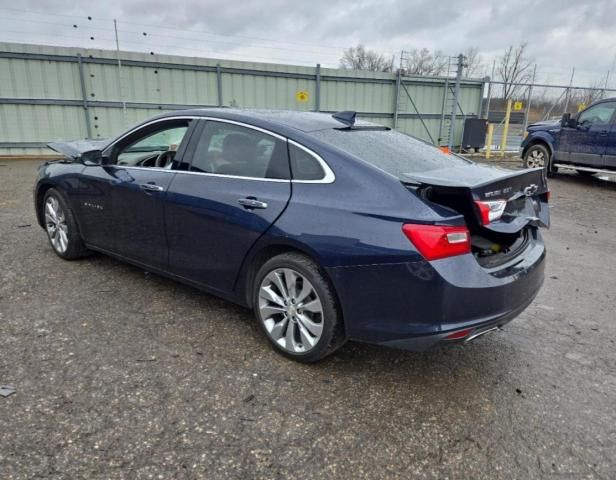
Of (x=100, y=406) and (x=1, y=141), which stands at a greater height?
(x=1, y=141)

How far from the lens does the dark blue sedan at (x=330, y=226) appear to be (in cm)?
247

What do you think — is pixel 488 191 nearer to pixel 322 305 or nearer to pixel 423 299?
pixel 423 299

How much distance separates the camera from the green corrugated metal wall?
1286cm

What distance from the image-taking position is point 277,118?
3289 millimetres

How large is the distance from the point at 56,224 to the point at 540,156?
10.9 meters

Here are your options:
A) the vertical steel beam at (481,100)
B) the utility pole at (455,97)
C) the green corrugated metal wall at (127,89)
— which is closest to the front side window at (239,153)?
the green corrugated metal wall at (127,89)

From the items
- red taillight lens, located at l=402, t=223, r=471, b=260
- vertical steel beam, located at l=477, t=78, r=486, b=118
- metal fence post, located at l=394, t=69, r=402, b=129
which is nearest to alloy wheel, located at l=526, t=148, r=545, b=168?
metal fence post, located at l=394, t=69, r=402, b=129

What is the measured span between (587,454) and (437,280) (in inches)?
41.9

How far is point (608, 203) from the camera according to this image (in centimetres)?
895

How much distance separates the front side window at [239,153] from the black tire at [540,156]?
33.2ft

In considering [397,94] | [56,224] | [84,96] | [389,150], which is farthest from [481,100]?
[56,224]

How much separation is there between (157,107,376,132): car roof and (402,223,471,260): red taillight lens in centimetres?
110

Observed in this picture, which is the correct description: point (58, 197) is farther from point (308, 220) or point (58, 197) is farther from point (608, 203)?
point (608, 203)

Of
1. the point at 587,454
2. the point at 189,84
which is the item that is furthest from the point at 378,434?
the point at 189,84
